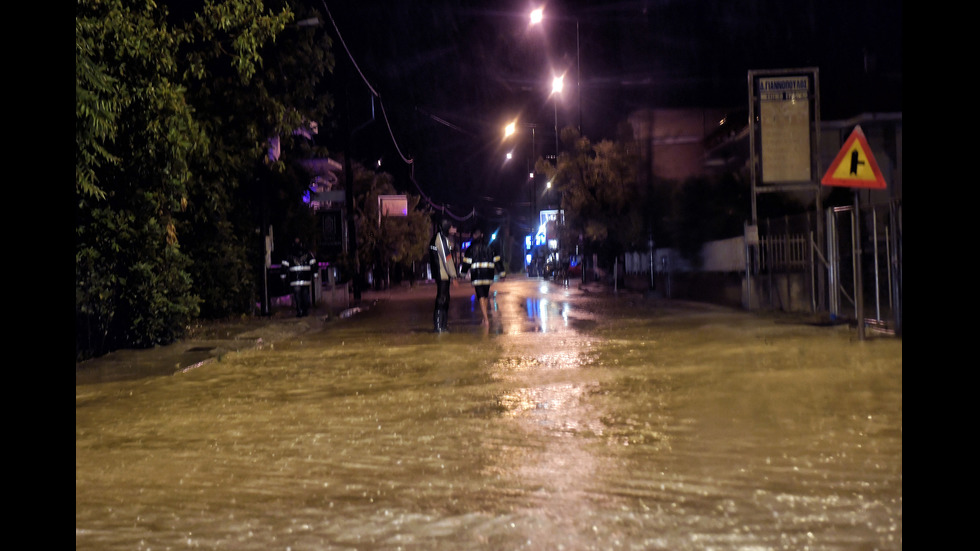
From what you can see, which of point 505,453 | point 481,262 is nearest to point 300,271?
point 481,262

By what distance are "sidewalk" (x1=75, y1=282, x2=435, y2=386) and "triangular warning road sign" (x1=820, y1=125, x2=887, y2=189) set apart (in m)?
9.24

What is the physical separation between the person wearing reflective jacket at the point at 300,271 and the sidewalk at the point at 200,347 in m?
0.47

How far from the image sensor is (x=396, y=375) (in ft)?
37.2

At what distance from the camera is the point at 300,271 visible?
76.6 feet

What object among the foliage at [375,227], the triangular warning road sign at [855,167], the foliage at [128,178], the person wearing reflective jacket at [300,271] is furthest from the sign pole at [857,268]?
the foliage at [375,227]

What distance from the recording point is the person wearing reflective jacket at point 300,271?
76.4ft

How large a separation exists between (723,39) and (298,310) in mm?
26943

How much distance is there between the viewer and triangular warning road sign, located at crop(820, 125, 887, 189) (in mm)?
13641

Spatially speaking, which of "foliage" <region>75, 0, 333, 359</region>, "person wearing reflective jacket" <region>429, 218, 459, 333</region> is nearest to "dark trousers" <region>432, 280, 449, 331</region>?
"person wearing reflective jacket" <region>429, 218, 459, 333</region>

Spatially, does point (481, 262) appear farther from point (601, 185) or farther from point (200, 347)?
point (601, 185)

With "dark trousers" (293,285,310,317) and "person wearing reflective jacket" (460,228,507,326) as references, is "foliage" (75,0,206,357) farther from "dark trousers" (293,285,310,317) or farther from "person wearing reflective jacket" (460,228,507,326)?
"dark trousers" (293,285,310,317)
